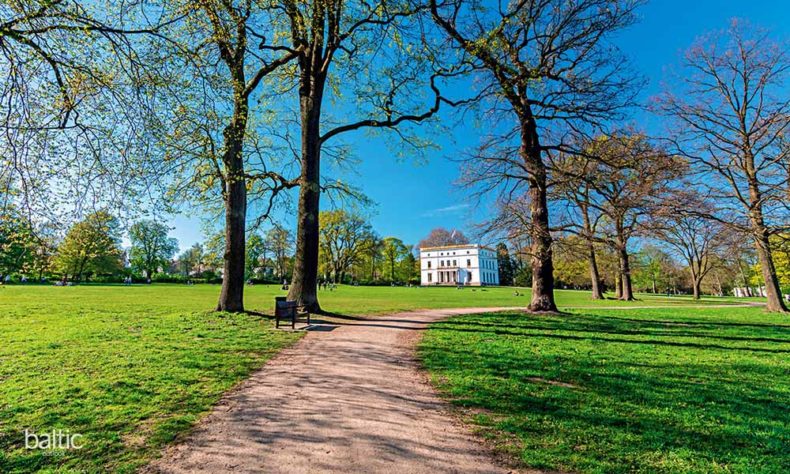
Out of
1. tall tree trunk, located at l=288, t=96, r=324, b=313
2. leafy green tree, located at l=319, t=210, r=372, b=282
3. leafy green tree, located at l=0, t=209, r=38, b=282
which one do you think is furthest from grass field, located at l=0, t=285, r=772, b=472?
leafy green tree, located at l=319, t=210, r=372, b=282

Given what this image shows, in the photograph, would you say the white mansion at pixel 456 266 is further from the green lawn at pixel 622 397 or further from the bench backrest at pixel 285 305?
A: the green lawn at pixel 622 397

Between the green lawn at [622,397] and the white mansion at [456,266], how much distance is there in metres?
83.2

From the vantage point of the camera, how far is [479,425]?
401 cm

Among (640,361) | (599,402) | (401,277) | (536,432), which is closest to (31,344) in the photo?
(536,432)

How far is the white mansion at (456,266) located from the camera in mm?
92250

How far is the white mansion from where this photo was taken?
9225 cm

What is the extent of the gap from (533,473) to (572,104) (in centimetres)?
1247

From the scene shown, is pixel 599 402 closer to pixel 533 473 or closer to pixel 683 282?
pixel 533 473

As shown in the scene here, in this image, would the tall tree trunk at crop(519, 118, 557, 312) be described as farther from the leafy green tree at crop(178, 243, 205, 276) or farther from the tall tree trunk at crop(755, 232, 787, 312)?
the leafy green tree at crop(178, 243, 205, 276)

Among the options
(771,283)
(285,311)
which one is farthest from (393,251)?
(285,311)

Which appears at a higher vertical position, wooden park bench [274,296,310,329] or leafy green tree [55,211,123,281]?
leafy green tree [55,211,123,281]

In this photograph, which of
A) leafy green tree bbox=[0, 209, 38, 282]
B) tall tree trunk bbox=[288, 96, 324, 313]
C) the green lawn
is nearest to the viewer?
the green lawn

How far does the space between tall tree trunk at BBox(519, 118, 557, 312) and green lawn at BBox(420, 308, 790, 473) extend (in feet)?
13.0

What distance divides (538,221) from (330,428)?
1175cm
